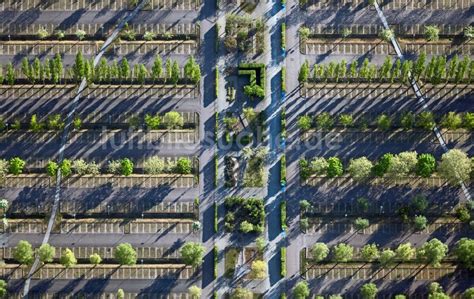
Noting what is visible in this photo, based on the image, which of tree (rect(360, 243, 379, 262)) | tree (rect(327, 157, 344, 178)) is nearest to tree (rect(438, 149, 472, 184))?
tree (rect(327, 157, 344, 178))

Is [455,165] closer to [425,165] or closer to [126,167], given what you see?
[425,165]

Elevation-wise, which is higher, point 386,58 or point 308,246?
point 386,58

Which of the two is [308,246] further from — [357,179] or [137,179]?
[137,179]

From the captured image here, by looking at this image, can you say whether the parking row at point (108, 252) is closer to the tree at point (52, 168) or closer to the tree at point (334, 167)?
the tree at point (52, 168)

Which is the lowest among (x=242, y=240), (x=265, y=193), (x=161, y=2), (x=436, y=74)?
(x=242, y=240)

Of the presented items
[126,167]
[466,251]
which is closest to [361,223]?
[466,251]

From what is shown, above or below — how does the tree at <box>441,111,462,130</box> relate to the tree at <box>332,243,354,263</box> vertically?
above

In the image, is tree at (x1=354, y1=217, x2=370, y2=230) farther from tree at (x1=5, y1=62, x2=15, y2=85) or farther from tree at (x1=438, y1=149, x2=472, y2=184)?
tree at (x1=5, y1=62, x2=15, y2=85)

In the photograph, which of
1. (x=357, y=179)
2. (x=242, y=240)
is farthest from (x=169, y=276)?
(x=357, y=179)
